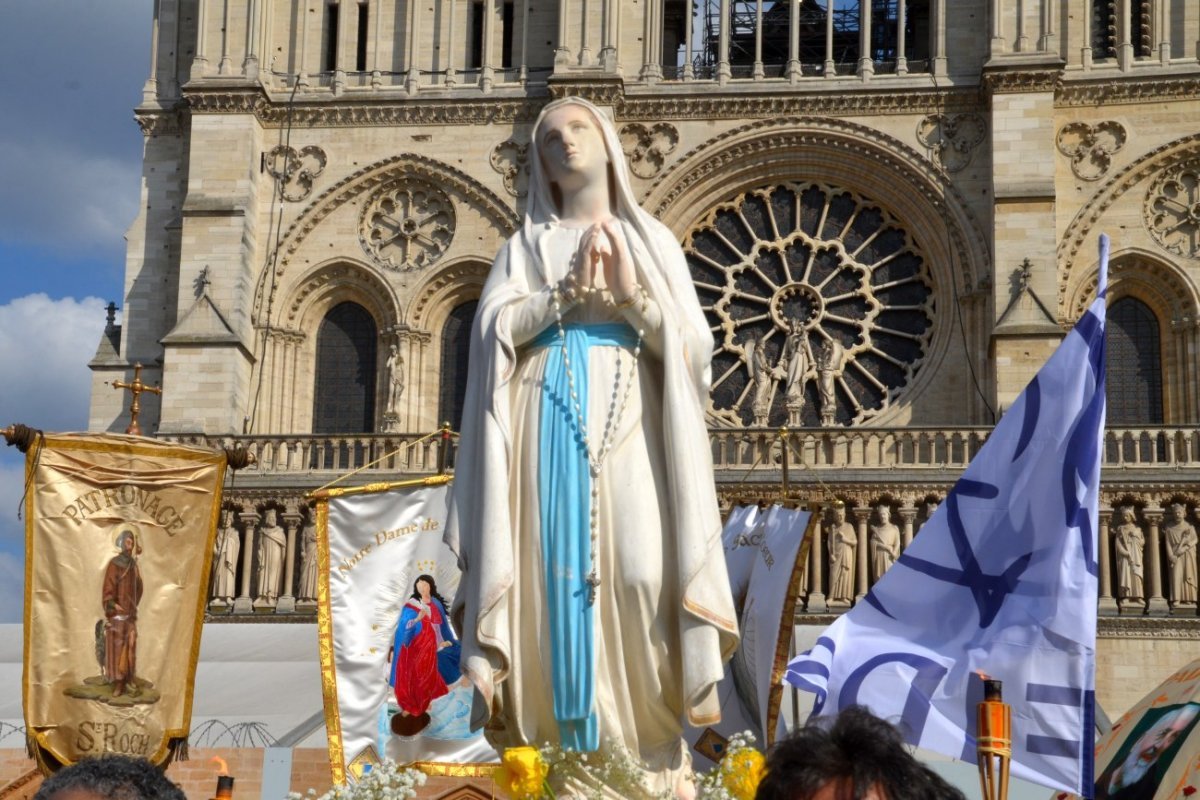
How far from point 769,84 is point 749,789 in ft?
71.2

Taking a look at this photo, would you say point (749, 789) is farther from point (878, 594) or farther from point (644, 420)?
point (878, 594)

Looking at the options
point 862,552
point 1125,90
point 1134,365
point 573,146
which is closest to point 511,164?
point 862,552

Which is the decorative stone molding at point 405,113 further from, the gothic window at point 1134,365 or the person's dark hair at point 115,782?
the person's dark hair at point 115,782

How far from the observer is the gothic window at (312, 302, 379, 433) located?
26.7 meters

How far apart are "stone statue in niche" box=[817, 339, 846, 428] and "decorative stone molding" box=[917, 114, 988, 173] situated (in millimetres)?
2834

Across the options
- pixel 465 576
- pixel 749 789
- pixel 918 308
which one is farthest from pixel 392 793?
pixel 918 308

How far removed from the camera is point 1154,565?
22906 millimetres

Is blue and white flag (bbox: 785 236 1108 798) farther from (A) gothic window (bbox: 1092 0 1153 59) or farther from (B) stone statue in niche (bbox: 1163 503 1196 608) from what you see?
(A) gothic window (bbox: 1092 0 1153 59)

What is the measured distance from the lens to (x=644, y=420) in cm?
606

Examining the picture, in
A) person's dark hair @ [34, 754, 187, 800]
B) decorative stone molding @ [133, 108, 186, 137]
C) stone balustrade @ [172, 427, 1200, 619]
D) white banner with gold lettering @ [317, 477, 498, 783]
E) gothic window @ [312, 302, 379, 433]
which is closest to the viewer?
person's dark hair @ [34, 754, 187, 800]

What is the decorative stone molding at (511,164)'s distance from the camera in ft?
86.5

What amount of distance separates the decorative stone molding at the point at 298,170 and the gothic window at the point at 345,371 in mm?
1690

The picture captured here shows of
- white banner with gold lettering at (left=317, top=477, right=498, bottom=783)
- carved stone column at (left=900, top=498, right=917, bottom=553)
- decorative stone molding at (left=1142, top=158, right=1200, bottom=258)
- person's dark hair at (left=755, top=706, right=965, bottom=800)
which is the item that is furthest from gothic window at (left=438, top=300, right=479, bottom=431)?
person's dark hair at (left=755, top=706, right=965, bottom=800)

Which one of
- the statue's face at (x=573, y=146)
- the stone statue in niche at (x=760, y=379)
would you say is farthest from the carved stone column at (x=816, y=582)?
the statue's face at (x=573, y=146)
